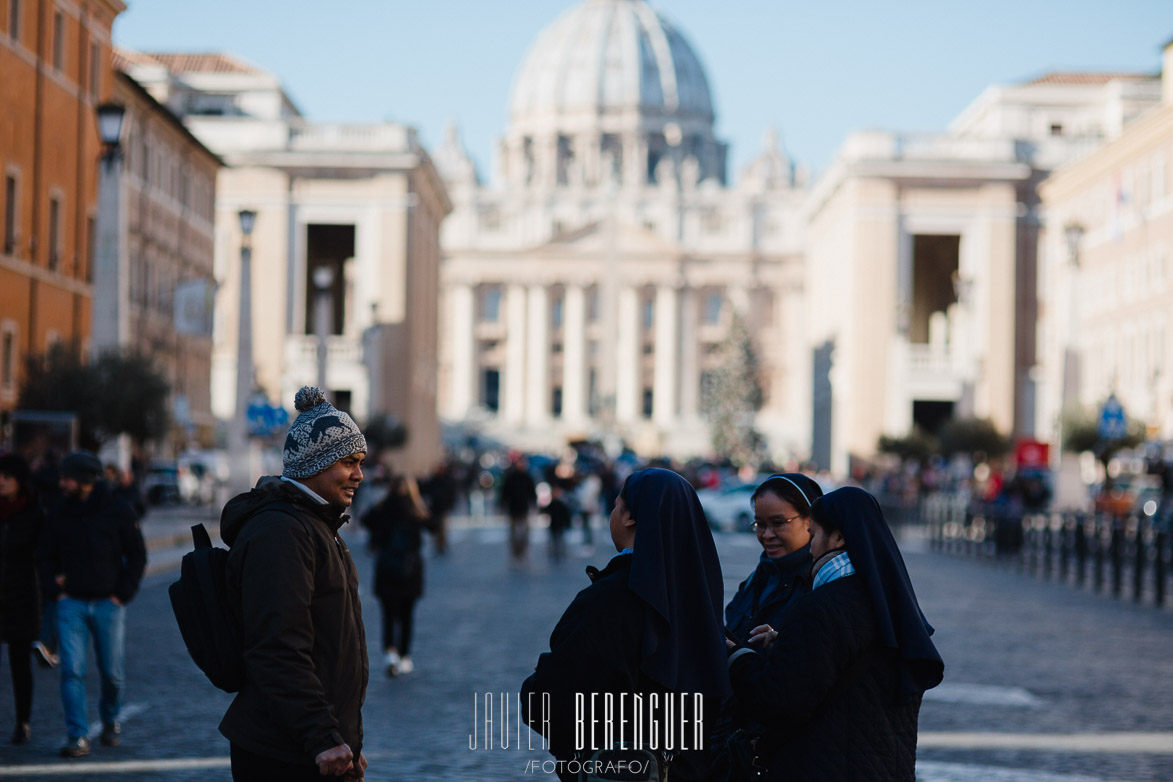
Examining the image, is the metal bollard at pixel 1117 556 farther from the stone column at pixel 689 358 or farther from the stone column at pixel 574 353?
the stone column at pixel 689 358

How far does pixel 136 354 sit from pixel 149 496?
12.0 metres

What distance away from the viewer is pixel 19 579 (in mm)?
10352

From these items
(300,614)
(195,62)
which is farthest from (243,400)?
(195,62)

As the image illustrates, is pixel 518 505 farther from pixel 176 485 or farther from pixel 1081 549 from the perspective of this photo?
pixel 176 485

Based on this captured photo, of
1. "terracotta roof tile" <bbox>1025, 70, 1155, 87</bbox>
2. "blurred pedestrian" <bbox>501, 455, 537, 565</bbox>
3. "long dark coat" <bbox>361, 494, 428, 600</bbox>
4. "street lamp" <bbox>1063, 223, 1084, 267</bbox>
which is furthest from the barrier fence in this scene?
"terracotta roof tile" <bbox>1025, 70, 1155, 87</bbox>

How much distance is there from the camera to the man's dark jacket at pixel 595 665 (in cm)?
503

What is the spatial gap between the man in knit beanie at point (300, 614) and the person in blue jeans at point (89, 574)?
204 inches

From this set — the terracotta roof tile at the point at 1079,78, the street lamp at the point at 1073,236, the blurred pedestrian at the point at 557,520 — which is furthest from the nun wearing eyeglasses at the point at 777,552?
the terracotta roof tile at the point at 1079,78

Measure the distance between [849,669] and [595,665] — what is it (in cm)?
71

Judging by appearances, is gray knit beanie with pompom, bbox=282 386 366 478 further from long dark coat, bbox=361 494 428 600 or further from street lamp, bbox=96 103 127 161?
street lamp, bbox=96 103 127 161

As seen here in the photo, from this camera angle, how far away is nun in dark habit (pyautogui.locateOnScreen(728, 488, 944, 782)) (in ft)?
16.8

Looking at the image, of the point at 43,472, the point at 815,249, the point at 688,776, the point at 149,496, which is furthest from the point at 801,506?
the point at 815,249

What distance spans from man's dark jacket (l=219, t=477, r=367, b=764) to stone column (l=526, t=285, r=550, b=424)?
11992 centimetres

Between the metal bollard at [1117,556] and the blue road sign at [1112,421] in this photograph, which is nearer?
the metal bollard at [1117,556]
